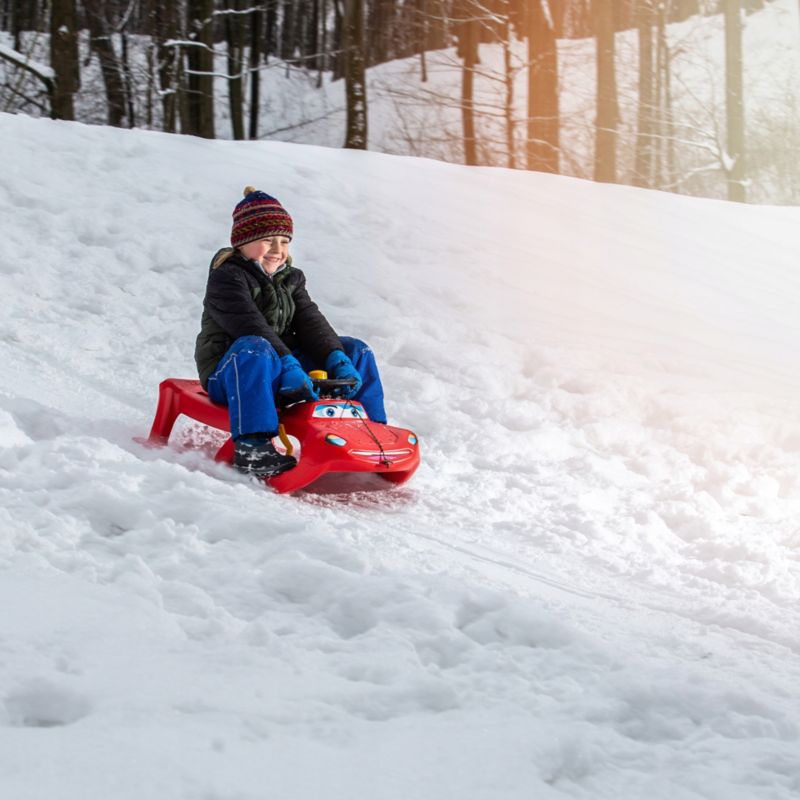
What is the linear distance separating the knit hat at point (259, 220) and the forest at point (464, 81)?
24.3 ft

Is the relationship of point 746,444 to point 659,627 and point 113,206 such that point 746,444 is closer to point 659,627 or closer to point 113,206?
point 659,627

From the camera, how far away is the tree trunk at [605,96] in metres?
13.0

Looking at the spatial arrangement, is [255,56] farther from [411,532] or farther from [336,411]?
[411,532]

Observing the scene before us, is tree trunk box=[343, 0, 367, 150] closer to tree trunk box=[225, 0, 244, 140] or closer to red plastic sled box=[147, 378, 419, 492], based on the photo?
tree trunk box=[225, 0, 244, 140]

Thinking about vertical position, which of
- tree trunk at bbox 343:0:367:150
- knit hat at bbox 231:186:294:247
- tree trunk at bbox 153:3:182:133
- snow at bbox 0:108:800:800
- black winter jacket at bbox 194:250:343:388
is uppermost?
tree trunk at bbox 153:3:182:133

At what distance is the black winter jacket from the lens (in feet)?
13.8

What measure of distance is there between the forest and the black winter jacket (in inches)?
294

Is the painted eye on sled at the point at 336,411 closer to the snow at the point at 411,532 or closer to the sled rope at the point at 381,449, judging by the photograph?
the sled rope at the point at 381,449

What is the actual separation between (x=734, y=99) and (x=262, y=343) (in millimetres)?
12613

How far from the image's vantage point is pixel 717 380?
20.6ft

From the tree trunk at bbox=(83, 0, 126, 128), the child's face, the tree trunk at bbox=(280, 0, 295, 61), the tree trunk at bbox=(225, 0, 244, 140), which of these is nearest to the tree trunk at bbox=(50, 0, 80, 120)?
the tree trunk at bbox=(83, 0, 126, 128)

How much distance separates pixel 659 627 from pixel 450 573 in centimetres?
63

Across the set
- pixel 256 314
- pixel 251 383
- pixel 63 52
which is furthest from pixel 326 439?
pixel 63 52

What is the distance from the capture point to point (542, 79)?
45.7 feet
